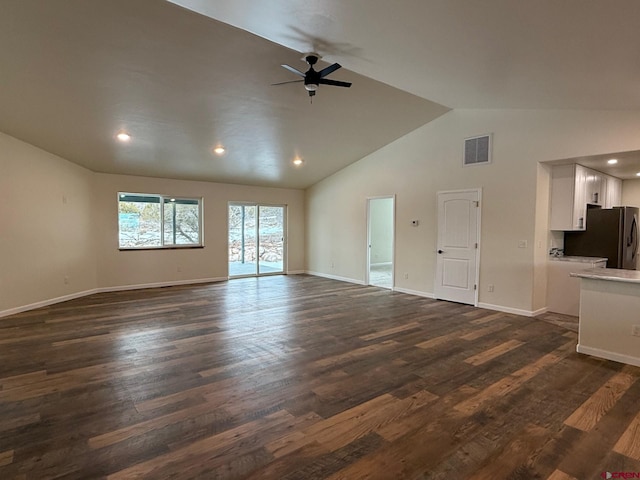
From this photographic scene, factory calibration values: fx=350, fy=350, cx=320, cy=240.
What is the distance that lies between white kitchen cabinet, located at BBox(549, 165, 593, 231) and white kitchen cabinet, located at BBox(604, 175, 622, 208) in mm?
972

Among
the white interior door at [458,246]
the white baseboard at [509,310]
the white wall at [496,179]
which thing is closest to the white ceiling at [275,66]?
the white wall at [496,179]

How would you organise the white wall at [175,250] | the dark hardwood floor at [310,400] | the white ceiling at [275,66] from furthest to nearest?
the white wall at [175,250] < the white ceiling at [275,66] < the dark hardwood floor at [310,400]

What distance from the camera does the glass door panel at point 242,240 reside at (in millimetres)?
8906

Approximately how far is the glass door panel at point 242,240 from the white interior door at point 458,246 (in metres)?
4.82

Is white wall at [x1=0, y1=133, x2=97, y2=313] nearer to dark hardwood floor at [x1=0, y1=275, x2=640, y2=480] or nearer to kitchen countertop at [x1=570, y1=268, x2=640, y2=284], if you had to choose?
dark hardwood floor at [x1=0, y1=275, x2=640, y2=480]

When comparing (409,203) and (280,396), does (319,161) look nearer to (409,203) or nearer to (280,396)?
(409,203)

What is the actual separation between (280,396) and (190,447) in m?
0.80

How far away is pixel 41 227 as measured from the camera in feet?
18.8

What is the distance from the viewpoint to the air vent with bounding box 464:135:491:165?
5.64m

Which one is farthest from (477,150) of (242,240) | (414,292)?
(242,240)

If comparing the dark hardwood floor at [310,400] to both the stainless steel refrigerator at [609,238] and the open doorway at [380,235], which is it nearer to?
the stainless steel refrigerator at [609,238]


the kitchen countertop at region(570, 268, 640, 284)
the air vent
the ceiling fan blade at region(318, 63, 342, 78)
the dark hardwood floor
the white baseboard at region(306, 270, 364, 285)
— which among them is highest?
the ceiling fan blade at region(318, 63, 342, 78)

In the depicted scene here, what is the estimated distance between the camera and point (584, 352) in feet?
12.2

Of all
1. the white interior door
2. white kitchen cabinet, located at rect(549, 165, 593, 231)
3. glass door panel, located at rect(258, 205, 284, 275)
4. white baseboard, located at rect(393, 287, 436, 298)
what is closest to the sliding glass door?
glass door panel, located at rect(258, 205, 284, 275)
